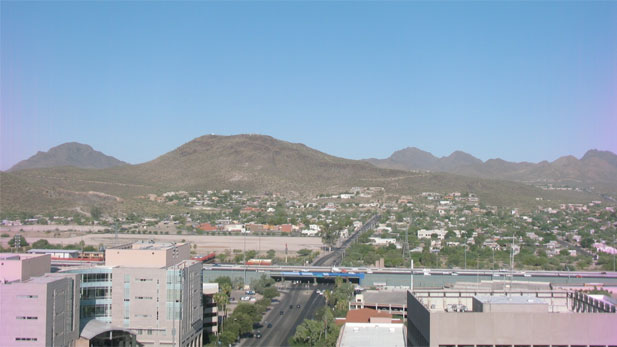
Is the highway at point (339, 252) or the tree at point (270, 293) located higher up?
the highway at point (339, 252)

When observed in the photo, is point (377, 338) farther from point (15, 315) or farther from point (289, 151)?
point (289, 151)

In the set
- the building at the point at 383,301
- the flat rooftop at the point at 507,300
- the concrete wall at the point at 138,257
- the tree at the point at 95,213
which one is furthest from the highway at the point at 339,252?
the flat rooftop at the point at 507,300

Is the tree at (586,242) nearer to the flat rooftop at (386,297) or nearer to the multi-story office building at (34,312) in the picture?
the flat rooftop at (386,297)

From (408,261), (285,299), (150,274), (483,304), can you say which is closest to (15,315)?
(150,274)

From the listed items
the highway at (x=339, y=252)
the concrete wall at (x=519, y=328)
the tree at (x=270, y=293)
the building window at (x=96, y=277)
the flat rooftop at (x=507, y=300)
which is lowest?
the tree at (x=270, y=293)

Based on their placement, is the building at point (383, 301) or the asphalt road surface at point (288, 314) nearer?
the asphalt road surface at point (288, 314)

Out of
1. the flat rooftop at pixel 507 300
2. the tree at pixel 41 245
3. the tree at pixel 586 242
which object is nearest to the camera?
the flat rooftop at pixel 507 300
